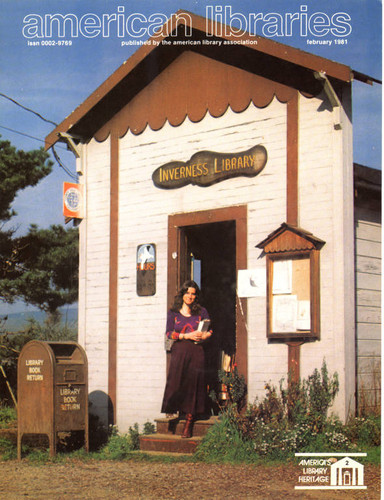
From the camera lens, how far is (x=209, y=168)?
11.5 m

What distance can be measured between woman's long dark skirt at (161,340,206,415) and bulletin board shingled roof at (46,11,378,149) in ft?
12.1

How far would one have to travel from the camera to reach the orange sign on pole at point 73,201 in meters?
13.0

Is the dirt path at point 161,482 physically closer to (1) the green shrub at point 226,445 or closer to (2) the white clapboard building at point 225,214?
(1) the green shrub at point 226,445

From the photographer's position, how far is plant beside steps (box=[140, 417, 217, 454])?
34.3ft

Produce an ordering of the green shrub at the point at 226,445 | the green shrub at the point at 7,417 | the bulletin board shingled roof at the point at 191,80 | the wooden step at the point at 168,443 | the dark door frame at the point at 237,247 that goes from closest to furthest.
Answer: the green shrub at the point at 226,445 → the wooden step at the point at 168,443 → the bulletin board shingled roof at the point at 191,80 → the dark door frame at the point at 237,247 → the green shrub at the point at 7,417

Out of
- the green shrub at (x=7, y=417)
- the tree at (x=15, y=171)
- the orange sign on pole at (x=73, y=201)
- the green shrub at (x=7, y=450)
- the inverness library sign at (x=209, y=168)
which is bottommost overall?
the green shrub at (x=7, y=417)

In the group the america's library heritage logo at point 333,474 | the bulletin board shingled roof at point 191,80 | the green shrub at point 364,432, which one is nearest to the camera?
the america's library heritage logo at point 333,474

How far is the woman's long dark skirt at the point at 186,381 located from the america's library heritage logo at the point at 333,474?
2269 mm

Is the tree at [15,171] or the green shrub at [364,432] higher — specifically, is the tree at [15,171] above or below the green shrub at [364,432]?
above

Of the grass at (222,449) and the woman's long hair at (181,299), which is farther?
the woman's long hair at (181,299)

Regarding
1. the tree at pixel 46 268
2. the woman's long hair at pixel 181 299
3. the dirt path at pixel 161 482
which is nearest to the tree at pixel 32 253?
the tree at pixel 46 268

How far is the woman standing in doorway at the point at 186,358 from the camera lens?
10719 millimetres

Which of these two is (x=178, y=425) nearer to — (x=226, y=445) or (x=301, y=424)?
(x=226, y=445)

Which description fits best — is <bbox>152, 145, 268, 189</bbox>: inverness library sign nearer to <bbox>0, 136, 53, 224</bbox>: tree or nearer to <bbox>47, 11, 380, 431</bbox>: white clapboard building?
<bbox>47, 11, 380, 431</bbox>: white clapboard building
